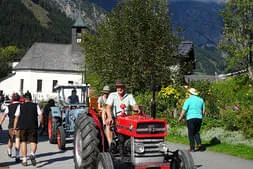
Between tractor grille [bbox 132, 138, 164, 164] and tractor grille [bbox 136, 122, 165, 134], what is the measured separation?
146mm

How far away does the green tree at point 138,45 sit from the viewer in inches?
883

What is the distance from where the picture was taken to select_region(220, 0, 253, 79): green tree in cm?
2903

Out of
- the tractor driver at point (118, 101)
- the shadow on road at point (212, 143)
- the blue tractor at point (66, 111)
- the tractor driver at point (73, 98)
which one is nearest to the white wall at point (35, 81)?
the blue tractor at point (66, 111)

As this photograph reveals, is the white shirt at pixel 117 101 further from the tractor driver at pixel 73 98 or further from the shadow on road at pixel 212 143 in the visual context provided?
the tractor driver at pixel 73 98

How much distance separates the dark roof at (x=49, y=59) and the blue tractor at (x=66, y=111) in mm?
49282

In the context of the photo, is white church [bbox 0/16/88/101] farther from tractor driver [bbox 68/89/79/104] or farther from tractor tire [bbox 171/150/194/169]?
tractor tire [bbox 171/150/194/169]

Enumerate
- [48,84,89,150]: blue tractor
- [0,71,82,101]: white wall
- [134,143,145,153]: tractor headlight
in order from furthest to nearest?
[0,71,82,101]: white wall
[48,84,89,150]: blue tractor
[134,143,145,153]: tractor headlight

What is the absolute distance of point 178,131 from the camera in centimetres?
1614

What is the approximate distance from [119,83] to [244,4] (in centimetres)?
2392

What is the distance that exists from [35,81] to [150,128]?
6078 cm

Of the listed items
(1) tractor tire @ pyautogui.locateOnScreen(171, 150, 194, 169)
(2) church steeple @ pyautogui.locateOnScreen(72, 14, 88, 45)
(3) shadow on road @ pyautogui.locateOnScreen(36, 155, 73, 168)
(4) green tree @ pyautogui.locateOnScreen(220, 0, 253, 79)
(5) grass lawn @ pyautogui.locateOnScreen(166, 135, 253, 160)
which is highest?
(2) church steeple @ pyautogui.locateOnScreen(72, 14, 88, 45)

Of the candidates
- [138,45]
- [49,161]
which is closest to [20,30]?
[138,45]

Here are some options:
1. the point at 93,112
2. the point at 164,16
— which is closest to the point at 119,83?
the point at 93,112

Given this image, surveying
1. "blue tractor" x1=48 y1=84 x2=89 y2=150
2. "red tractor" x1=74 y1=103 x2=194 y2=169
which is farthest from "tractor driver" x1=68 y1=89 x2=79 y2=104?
"red tractor" x1=74 y1=103 x2=194 y2=169
